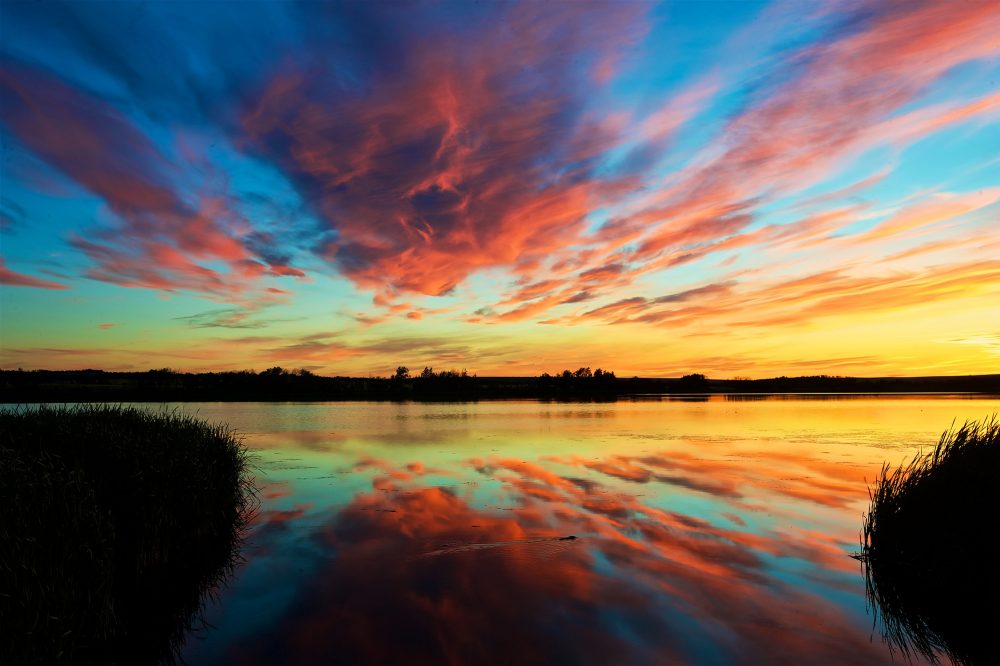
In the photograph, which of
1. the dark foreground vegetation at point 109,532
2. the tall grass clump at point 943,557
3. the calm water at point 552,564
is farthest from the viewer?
the tall grass clump at point 943,557

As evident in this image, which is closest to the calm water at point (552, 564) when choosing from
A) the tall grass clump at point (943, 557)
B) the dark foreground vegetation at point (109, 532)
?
the tall grass clump at point (943, 557)

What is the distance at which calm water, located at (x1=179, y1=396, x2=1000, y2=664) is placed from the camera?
875 centimetres

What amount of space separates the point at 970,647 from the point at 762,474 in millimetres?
14839

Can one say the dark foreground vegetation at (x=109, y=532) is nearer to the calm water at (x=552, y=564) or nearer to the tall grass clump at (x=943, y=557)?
the calm water at (x=552, y=564)

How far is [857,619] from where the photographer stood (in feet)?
32.0

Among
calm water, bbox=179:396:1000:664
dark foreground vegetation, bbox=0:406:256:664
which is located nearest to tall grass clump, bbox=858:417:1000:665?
calm water, bbox=179:396:1000:664

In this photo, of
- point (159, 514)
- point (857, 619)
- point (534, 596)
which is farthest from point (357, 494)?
point (857, 619)

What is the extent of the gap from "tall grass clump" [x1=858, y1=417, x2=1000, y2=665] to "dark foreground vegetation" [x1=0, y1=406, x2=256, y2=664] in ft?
39.7

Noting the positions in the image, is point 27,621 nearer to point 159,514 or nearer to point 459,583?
point 159,514

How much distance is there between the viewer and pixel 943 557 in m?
10.8

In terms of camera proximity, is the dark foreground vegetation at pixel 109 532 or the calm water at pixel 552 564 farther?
the calm water at pixel 552 564

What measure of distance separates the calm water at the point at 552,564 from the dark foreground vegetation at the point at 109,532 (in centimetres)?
98

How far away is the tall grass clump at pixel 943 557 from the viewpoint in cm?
933

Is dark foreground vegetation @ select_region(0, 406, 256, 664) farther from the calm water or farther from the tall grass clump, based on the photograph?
the tall grass clump
